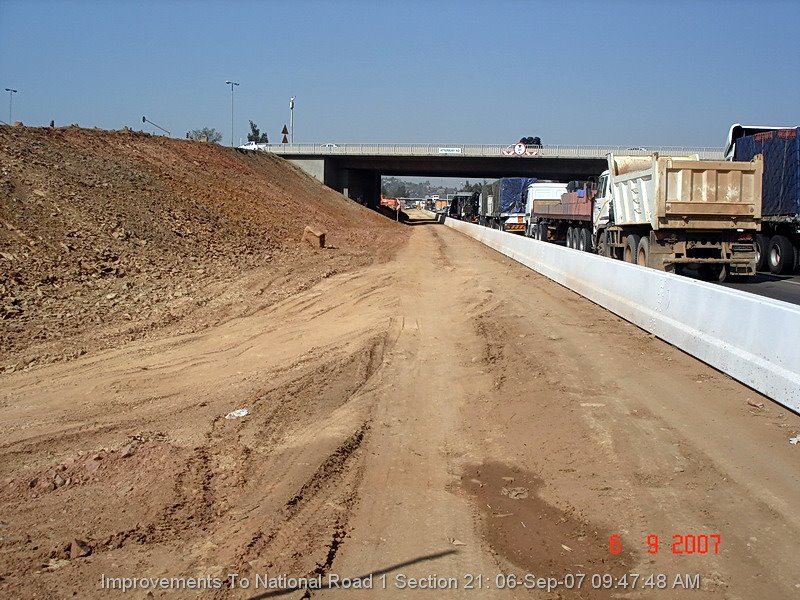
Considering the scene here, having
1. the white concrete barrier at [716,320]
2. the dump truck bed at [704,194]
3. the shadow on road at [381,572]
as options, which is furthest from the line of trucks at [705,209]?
the shadow on road at [381,572]

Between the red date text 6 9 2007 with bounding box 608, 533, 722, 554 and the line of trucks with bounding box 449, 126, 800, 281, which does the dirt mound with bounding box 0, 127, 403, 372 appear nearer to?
the line of trucks with bounding box 449, 126, 800, 281

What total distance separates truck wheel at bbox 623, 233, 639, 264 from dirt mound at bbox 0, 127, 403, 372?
7.36 metres

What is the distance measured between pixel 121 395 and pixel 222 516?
11.6ft

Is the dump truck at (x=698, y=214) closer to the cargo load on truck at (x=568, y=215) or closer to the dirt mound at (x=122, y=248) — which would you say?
the cargo load on truck at (x=568, y=215)

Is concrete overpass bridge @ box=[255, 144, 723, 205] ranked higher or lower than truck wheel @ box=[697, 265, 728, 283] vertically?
higher

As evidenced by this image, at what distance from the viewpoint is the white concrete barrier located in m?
7.32

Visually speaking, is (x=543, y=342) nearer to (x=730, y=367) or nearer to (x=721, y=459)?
(x=730, y=367)

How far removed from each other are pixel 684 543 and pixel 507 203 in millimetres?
49472

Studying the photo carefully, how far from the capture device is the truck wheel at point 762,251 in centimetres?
2259

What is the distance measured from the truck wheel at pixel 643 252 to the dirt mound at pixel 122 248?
7524 millimetres

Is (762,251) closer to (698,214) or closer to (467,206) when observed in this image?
(698,214)

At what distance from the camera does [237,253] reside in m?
20.8

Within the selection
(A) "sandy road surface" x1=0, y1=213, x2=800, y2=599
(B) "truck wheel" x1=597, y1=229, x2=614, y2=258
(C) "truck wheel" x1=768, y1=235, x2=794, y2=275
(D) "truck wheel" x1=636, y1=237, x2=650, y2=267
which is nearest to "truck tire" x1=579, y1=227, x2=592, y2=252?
(B) "truck wheel" x1=597, y1=229, x2=614, y2=258

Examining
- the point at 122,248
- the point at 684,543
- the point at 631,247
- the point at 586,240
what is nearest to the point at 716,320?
the point at 684,543
